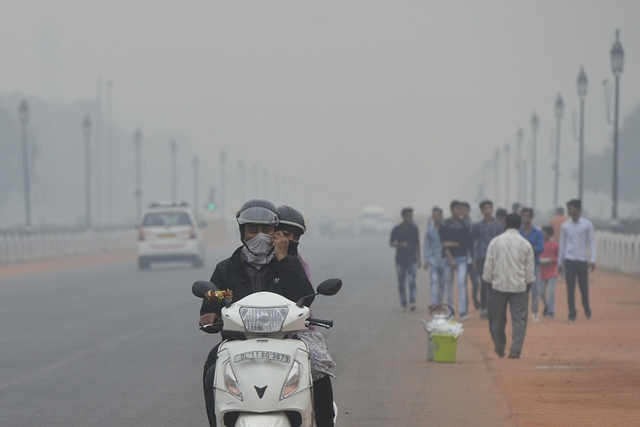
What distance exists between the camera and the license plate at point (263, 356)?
5.64 m

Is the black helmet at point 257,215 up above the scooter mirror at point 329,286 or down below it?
above

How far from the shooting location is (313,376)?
6.14m

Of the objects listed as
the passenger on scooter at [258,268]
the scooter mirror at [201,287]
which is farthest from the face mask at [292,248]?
the scooter mirror at [201,287]

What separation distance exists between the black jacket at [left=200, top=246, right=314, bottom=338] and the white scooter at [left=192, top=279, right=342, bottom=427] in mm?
398

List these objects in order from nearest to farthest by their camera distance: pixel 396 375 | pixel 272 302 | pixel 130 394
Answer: pixel 272 302
pixel 130 394
pixel 396 375

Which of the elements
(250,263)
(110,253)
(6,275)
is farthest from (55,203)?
(250,263)

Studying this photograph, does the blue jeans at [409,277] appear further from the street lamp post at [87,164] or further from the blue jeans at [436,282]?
the street lamp post at [87,164]

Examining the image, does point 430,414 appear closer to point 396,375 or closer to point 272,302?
point 396,375

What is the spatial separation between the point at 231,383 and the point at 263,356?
8.3 inches

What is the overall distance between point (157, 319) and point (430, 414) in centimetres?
974

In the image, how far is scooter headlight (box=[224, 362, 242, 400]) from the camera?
5617 mm

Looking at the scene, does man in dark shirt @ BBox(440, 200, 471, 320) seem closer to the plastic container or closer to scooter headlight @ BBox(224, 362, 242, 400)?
the plastic container

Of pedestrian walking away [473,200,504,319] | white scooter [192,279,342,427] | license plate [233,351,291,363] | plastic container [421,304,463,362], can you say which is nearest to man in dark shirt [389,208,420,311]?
pedestrian walking away [473,200,504,319]

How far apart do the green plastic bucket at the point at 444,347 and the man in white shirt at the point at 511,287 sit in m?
0.73
